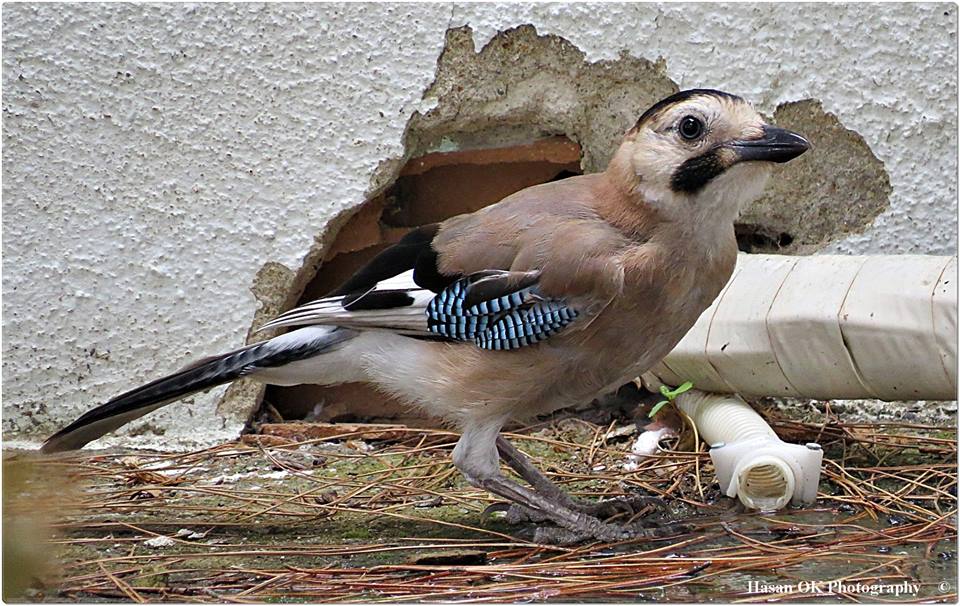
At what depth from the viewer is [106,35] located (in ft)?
12.9

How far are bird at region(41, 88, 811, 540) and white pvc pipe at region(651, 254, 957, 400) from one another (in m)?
0.72

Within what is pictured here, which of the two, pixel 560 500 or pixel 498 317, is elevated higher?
pixel 498 317

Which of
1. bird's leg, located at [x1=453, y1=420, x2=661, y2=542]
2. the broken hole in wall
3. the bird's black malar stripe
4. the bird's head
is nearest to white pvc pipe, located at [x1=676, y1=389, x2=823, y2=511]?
bird's leg, located at [x1=453, y1=420, x2=661, y2=542]

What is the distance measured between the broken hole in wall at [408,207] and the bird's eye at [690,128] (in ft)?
5.05

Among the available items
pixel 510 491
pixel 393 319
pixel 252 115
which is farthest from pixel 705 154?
pixel 252 115

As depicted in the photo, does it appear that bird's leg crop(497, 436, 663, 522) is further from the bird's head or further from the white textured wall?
the white textured wall

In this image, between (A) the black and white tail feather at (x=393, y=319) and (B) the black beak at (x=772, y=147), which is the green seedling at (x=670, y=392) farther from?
(B) the black beak at (x=772, y=147)

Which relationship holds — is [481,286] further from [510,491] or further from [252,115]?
[252,115]

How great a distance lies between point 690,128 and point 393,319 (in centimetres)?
94

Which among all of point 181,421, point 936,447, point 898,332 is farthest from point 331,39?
point 936,447

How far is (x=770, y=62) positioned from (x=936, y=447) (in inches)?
57.9

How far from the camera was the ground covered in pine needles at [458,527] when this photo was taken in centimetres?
257

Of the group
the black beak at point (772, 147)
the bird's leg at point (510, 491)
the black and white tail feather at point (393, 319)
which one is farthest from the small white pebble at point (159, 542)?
the black beak at point (772, 147)

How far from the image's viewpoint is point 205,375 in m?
3.09
